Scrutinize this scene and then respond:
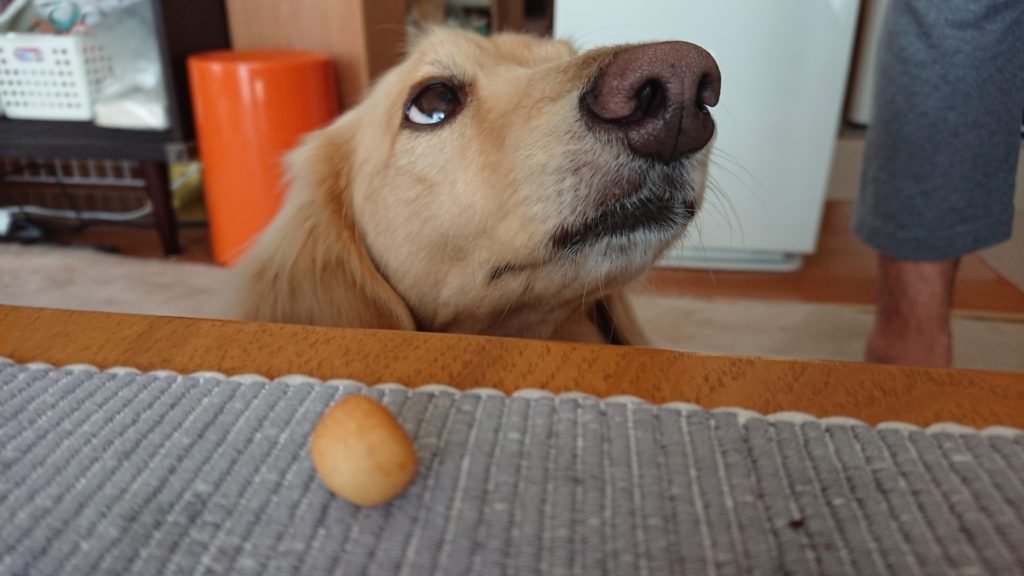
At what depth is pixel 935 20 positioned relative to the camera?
1.41 metres

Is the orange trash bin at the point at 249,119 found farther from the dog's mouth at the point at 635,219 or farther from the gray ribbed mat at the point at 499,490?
the gray ribbed mat at the point at 499,490

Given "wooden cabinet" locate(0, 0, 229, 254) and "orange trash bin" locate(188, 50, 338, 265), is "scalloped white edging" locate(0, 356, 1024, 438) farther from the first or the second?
"wooden cabinet" locate(0, 0, 229, 254)

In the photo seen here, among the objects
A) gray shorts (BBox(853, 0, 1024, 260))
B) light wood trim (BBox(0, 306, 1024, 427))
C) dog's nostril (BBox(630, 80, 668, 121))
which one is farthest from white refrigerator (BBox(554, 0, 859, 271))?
light wood trim (BBox(0, 306, 1024, 427))

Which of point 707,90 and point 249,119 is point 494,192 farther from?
point 249,119

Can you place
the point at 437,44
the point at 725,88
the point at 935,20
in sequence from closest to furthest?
1. the point at 437,44
2. the point at 935,20
3. the point at 725,88

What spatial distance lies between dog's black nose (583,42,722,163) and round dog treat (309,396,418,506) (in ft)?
1.40

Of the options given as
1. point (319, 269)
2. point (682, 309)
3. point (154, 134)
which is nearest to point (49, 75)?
point (154, 134)

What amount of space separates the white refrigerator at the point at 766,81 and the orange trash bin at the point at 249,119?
97 centimetres

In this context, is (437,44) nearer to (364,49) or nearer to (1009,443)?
(1009,443)

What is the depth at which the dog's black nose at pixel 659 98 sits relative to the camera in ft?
2.24

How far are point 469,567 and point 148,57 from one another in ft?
10.1

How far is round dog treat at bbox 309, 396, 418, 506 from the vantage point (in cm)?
42

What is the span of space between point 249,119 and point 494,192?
6.27ft

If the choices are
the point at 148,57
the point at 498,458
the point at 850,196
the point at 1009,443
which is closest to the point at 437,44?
the point at 498,458
